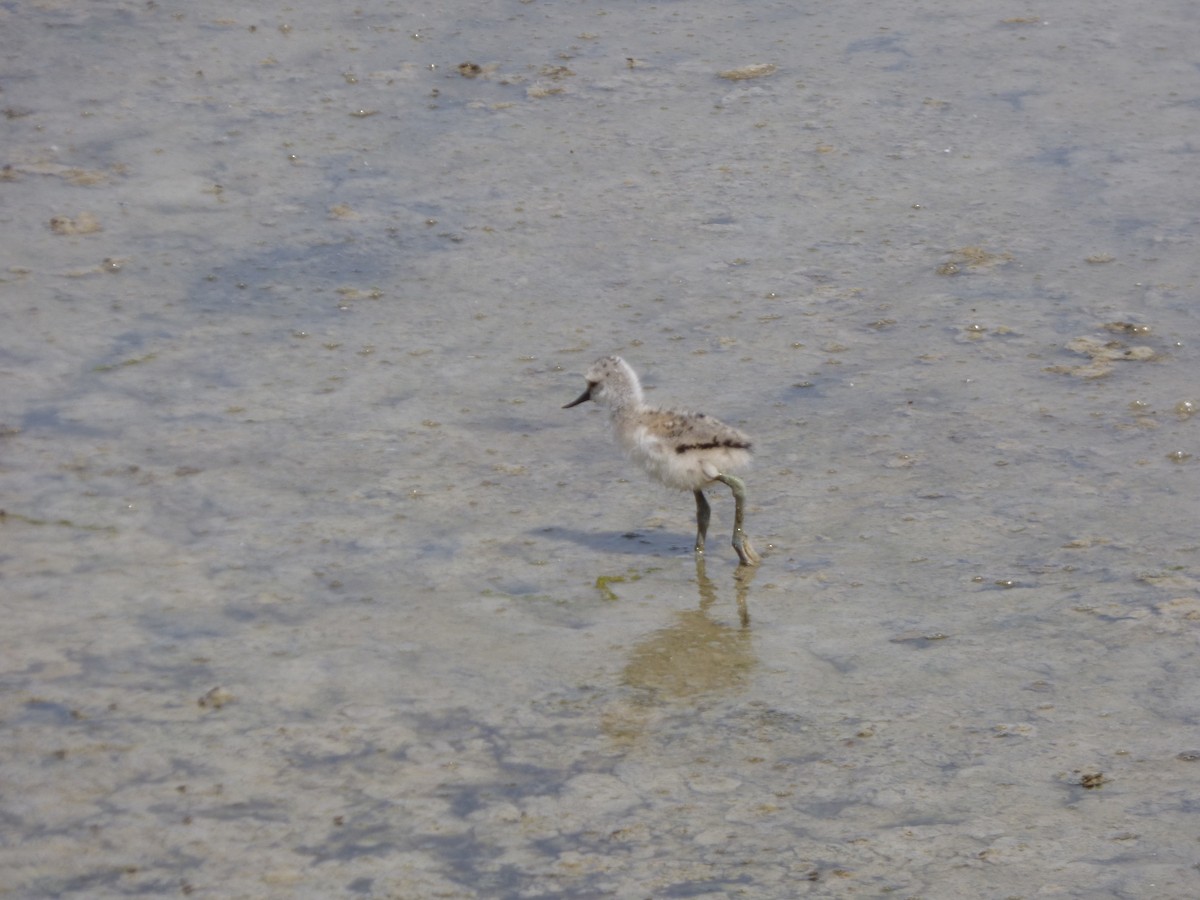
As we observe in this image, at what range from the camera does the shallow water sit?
426cm

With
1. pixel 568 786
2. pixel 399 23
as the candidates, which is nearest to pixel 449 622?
pixel 568 786

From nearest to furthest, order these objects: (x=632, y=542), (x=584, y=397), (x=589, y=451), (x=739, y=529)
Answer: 1. (x=739, y=529)
2. (x=632, y=542)
3. (x=584, y=397)
4. (x=589, y=451)

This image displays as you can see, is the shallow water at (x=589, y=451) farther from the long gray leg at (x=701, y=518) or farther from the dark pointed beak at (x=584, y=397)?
the dark pointed beak at (x=584, y=397)

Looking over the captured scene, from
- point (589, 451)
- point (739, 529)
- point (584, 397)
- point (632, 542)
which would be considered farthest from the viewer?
point (589, 451)

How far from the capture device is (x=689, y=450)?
583 centimetres

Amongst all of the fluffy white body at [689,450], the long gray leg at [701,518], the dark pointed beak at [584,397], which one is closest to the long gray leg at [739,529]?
the fluffy white body at [689,450]

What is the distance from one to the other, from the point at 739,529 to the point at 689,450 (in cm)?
33

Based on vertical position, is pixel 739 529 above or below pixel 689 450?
below

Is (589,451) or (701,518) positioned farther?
(589,451)

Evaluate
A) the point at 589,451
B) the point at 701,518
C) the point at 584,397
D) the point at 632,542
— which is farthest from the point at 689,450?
the point at 589,451

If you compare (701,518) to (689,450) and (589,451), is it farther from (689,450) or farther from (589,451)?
(589,451)

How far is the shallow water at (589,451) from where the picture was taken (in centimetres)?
426

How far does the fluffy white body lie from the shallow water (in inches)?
7.7

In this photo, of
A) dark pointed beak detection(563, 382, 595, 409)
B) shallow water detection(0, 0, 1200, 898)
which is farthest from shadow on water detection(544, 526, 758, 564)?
dark pointed beak detection(563, 382, 595, 409)
